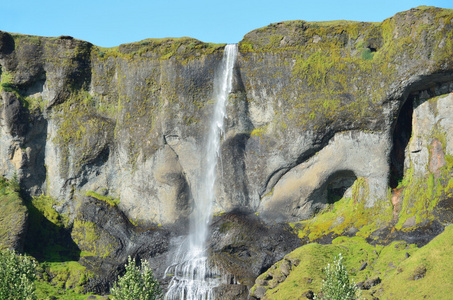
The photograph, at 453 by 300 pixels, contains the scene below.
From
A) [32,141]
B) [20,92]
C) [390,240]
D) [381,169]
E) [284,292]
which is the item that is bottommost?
[284,292]

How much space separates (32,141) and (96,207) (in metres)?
10.2

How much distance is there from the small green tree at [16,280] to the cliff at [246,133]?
1686cm

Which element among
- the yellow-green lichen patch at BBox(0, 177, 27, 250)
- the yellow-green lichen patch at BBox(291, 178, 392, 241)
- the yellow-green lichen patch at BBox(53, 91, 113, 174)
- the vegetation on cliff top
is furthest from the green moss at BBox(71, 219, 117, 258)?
the vegetation on cliff top

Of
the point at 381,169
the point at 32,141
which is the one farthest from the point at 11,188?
the point at 381,169

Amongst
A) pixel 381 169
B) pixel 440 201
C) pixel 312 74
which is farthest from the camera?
pixel 312 74

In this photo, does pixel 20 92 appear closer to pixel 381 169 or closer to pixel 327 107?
pixel 327 107

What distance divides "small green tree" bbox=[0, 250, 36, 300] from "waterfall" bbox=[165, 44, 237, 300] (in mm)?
15252

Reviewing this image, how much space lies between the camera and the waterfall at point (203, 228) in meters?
50.4

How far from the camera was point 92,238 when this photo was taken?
57.0m

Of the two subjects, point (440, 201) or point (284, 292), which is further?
point (440, 201)

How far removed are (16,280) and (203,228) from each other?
2243 cm

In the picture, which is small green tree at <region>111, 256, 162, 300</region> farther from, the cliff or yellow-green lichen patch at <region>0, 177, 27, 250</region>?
yellow-green lichen patch at <region>0, 177, 27, 250</region>

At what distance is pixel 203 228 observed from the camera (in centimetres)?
5666

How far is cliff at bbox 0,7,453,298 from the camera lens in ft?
170
